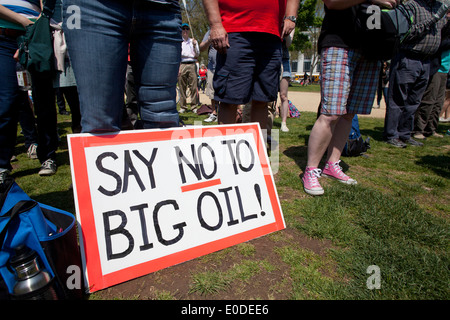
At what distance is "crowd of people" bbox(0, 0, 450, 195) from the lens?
119cm

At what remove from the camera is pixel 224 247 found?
4.67 ft

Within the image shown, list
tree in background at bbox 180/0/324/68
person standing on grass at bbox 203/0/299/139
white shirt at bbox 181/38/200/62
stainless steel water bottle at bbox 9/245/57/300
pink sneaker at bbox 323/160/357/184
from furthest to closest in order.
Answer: tree in background at bbox 180/0/324/68
white shirt at bbox 181/38/200/62
pink sneaker at bbox 323/160/357/184
person standing on grass at bbox 203/0/299/139
stainless steel water bottle at bbox 9/245/57/300

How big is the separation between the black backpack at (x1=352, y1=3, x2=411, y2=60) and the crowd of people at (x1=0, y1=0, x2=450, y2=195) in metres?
0.06

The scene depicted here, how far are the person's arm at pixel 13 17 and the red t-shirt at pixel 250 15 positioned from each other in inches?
64.6

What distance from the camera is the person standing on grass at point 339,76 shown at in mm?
1962

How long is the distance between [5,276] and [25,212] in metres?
0.22

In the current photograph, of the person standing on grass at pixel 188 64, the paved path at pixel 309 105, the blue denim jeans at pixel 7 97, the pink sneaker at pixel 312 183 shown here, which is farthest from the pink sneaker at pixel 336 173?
the paved path at pixel 309 105

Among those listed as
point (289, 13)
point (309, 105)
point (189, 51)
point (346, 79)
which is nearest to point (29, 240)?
point (346, 79)

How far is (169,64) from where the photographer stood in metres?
1.38

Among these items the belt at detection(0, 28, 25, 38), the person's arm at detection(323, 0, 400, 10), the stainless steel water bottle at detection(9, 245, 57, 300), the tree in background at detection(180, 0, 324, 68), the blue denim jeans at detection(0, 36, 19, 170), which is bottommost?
the stainless steel water bottle at detection(9, 245, 57, 300)

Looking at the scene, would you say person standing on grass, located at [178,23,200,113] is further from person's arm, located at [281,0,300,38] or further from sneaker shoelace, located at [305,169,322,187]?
sneaker shoelace, located at [305,169,322,187]

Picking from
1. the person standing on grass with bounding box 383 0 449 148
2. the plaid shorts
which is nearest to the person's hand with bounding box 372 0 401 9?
the plaid shorts
